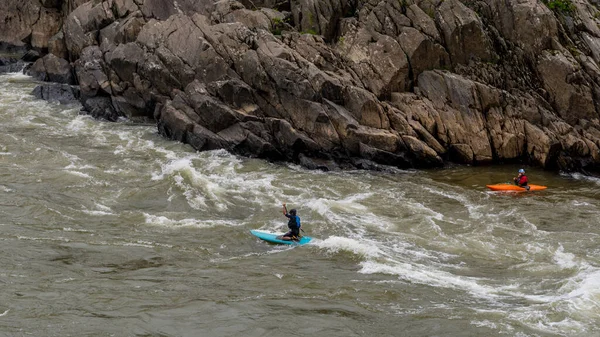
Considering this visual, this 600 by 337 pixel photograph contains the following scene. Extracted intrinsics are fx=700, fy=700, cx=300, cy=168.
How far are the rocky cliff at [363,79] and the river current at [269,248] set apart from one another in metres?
1.22

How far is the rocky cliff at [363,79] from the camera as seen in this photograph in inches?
1159

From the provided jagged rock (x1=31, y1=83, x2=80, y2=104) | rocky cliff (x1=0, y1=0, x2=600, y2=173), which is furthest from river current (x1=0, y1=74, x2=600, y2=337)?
jagged rock (x1=31, y1=83, x2=80, y2=104)

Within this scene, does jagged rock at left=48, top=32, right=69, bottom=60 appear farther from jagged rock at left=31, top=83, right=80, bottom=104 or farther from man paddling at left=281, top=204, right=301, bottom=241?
man paddling at left=281, top=204, right=301, bottom=241

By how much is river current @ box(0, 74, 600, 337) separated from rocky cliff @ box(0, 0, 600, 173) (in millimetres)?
1222

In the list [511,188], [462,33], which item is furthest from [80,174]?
[462,33]

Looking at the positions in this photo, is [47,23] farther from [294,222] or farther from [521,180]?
[521,180]


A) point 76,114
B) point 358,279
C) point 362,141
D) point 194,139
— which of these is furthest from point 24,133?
point 358,279

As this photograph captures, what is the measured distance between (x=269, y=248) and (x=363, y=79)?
1279 cm

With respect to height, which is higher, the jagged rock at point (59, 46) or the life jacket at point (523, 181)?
the jagged rock at point (59, 46)

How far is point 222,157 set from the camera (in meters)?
29.3

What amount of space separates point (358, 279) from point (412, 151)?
12.3 m

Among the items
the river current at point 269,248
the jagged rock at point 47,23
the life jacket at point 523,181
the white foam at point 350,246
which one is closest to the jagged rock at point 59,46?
the jagged rock at point 47,23

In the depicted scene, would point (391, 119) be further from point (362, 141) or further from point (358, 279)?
point (358, 279)

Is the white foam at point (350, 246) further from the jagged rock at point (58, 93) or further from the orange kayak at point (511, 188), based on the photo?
the jagged rock at point (58, 93)
